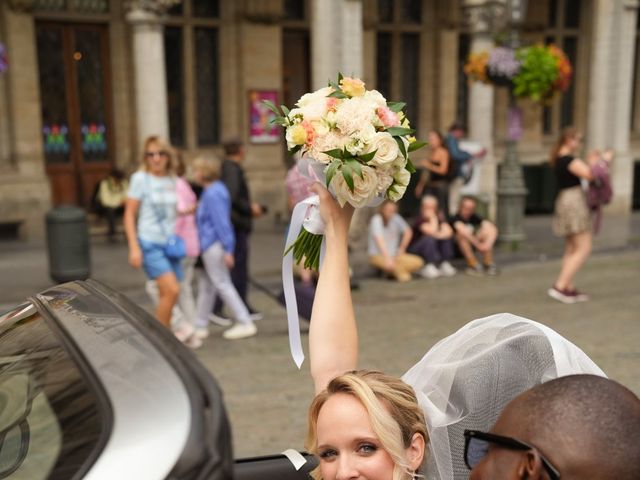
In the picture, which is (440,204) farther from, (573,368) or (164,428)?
(164,428)

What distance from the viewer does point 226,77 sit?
49.7 feet

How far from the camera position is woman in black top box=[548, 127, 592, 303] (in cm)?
852

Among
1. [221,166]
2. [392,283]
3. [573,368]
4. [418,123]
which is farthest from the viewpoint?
[418,123]

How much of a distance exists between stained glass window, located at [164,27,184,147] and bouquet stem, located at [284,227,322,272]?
1300 centimetres

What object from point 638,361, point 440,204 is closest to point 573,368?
point 638,361

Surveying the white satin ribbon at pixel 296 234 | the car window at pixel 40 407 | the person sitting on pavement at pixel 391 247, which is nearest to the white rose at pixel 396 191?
the white satin ribbon at pixel 296 234

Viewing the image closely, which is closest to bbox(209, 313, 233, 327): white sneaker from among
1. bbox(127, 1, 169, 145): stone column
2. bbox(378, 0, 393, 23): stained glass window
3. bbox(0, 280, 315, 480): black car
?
bbox(127, 1, 169, 145): stone column

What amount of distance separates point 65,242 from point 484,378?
781cm

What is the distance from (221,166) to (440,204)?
487 centimetres

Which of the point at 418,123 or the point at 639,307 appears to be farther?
the point at 418,123

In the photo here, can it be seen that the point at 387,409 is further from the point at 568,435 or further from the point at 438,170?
the point at 438,170

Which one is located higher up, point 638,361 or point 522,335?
point 522,335

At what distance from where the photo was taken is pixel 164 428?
1.13 meters

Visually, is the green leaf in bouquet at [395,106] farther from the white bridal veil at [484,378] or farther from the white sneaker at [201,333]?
the white sneaker at [201,333]
